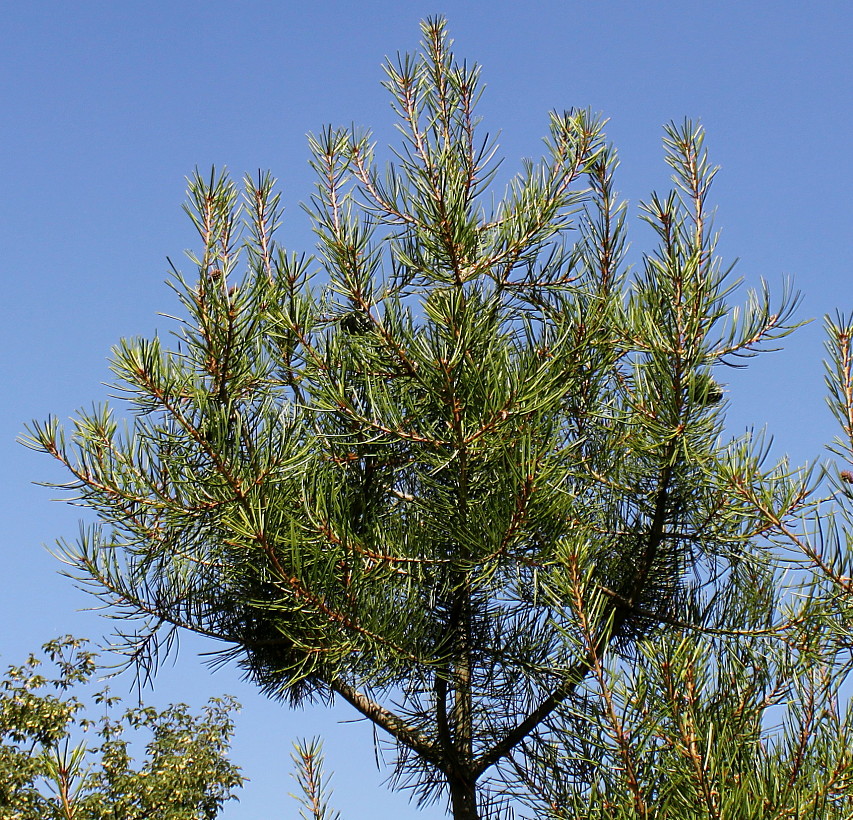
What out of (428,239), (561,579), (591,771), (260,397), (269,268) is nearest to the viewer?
(561,579)

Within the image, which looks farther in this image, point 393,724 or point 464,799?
point 393,724

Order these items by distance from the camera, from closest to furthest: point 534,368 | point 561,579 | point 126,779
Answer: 1. point 561,579
2. point 534,368
3. point 126,779

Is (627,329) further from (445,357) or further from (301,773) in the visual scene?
(301,773)

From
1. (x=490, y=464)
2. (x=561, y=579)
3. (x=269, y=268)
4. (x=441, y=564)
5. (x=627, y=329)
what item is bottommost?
(x=561, y=579)

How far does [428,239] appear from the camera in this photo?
3156mm

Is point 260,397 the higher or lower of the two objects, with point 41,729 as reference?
lower

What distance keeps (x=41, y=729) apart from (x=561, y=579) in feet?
27.0

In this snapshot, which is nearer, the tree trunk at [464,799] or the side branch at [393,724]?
the tree trunk at [464,799]

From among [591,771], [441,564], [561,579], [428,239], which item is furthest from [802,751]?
[428,239]

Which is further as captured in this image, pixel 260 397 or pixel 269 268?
pixel 269 268

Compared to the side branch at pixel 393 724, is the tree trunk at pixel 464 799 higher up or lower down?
lower down

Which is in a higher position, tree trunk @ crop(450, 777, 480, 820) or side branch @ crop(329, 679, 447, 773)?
side branch @ crop(329, 679, 447, 773)

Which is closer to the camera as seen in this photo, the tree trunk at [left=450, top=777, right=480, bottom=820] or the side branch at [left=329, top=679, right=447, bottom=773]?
the tree trunk at [left=450, top=777, right=480, bottom=820]

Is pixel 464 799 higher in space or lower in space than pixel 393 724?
lower
